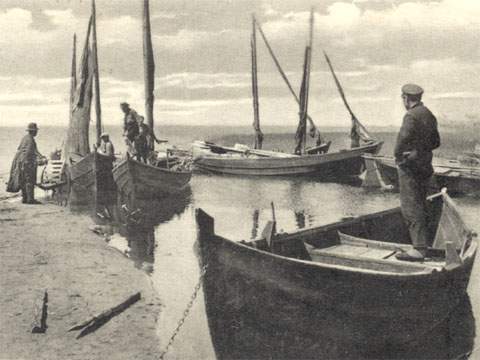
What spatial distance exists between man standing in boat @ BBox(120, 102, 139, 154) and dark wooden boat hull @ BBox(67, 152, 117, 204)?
197cm

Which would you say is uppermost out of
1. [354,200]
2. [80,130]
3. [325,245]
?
[80,130]

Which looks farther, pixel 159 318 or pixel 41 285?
pixel 41 285

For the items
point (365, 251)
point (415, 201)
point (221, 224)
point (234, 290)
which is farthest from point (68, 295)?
point (221, 224)

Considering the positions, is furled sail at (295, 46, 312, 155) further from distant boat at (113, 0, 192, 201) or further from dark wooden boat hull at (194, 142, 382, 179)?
distant boat at (113, 0, 192, 201)

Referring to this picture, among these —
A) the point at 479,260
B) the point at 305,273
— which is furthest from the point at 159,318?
the point at 479,260

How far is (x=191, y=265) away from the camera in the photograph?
1042 cm

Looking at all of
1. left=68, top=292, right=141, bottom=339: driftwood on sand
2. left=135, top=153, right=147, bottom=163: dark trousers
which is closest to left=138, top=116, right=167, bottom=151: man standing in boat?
left=135, top=153, right=147, bottom=163: dark trousers

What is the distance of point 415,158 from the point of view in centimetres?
688

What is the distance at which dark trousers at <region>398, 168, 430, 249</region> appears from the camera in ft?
23.1

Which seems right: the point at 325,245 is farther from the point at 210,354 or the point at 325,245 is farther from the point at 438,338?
the point at 210,354

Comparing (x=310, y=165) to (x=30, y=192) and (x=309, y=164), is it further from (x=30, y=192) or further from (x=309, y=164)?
(x=30, y=192)

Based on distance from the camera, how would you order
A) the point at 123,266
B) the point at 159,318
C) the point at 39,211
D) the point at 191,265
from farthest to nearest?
1. the point at 39,211
2. the point at 191,265
3. the point at 123,266
4. the point at 159,318

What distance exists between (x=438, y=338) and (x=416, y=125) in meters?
2.91

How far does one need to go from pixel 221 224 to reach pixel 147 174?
14.1 ft
